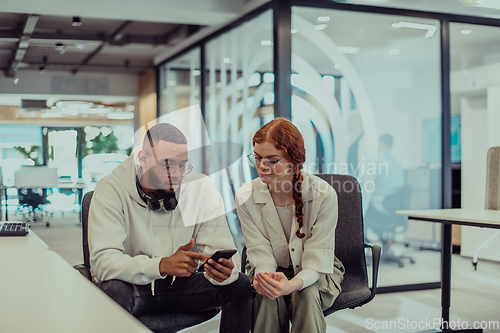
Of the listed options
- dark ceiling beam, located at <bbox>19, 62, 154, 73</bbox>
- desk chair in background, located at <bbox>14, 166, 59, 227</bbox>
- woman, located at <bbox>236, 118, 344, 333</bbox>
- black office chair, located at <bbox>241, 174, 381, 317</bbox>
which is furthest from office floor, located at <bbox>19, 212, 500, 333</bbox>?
dark ceiling beam, located at <bbox>19, 62, 154, 73</bbox>

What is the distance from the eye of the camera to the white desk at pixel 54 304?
3.11 ft

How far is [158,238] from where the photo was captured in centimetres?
210

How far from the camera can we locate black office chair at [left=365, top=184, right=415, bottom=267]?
445cm

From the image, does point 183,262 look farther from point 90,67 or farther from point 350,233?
point 90,67

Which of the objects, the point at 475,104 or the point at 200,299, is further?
the point at 475,104

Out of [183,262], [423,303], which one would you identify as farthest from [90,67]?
[183,262]

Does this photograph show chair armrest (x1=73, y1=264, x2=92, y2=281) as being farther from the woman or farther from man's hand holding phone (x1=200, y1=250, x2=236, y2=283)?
the woman

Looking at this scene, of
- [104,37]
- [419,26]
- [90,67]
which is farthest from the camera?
[90,67]

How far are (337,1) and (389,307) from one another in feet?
8.40

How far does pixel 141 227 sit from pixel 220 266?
393 mm

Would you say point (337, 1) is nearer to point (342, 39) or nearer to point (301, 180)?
point (342, 39)

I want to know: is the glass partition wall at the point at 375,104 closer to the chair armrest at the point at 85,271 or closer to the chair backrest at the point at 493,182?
the chair backrest at the point at 493,182

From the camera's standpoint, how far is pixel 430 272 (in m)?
4.62

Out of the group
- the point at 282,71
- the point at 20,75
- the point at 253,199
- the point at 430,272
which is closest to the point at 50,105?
the point at 20,75
